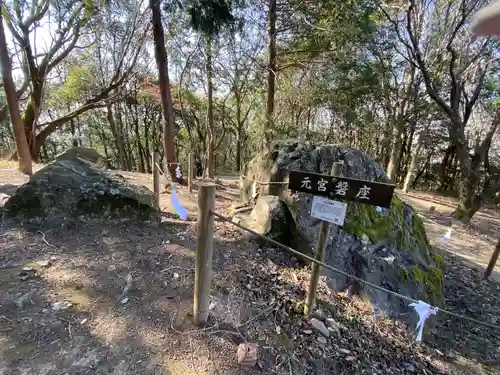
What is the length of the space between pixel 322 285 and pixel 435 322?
1369 millimetres

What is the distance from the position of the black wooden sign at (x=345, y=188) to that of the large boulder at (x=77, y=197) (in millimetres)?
2125

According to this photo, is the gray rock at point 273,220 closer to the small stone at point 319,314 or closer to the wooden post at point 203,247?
the small stone at point 319,314

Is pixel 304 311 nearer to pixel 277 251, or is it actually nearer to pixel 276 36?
pixel 277 251

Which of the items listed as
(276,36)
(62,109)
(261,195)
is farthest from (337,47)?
(62,109)

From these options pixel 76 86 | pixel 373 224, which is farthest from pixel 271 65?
pixel 76 86

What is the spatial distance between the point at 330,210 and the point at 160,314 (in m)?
1.41

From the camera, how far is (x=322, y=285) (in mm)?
2682

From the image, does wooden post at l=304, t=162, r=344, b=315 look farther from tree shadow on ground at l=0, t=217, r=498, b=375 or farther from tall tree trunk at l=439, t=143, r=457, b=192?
tall tree trunk at l=439, t=143, r=457, b=192

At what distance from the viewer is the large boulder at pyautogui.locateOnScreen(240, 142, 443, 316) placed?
9.37 ft

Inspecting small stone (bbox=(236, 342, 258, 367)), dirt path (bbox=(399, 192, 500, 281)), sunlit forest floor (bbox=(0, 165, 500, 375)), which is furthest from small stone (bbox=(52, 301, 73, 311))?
dirt path (bbox=(399, 192, 500, 281))

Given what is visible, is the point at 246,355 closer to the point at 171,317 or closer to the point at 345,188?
the point at 171,317

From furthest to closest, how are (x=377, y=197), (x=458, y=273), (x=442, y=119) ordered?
(x=442, y=119)
(x=458, y=273)
(x=377, y=197)

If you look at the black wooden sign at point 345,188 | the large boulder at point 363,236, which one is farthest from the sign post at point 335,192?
the large boulder at point 363,236

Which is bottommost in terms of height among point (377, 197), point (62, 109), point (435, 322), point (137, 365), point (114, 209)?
point (435, 322)
